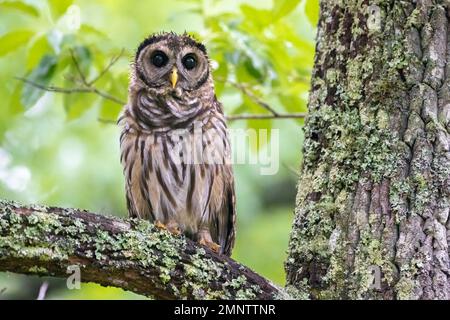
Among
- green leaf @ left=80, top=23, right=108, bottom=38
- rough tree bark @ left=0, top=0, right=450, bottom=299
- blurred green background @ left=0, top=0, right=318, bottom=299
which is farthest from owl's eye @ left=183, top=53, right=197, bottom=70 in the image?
rough tree bark @ left=0, top=0, right=450, bottom=299

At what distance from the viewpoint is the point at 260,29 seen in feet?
12.2

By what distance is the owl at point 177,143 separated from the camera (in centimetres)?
371

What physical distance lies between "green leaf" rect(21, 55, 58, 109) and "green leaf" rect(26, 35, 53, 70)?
0.05m

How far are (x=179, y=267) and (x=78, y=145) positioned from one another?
368 centimetres

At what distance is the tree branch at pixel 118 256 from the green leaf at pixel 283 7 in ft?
4.24

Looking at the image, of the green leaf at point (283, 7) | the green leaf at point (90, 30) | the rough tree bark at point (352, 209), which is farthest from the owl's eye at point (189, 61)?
the rough tree bark at point (352, 209)

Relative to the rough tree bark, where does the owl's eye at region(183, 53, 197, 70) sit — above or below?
above

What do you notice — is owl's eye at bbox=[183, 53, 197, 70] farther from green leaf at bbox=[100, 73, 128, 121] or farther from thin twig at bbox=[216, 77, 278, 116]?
green leaf at bbox=[100, 73, 128, 121]

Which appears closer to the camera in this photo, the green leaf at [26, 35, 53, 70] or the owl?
the green leaf at [26, 35, 53, 70]

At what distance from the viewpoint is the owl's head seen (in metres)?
3.91

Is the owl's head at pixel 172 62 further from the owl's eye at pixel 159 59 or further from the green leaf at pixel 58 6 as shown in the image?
the green leaf at pixel 58 6

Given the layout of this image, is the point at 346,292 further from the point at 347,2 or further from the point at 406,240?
the point at 347,2

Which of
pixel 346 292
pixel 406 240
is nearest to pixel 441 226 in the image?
pixel 406 240

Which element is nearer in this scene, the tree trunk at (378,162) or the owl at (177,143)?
the tree trunk at (378,162)
